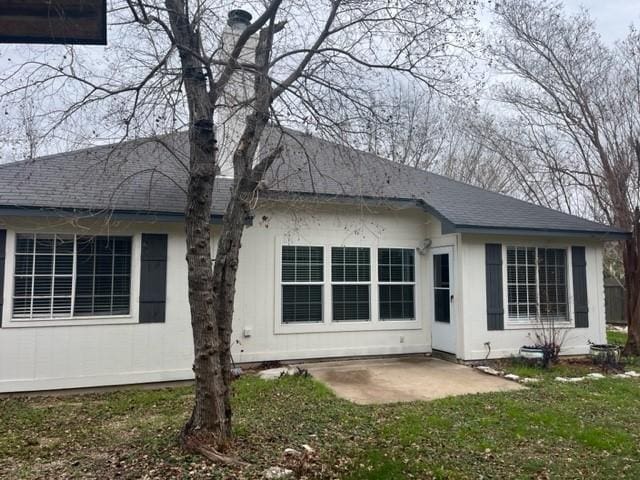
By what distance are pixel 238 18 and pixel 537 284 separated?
285 inches

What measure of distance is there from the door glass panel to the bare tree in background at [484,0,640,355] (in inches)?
167

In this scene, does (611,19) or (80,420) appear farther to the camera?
(611,19)

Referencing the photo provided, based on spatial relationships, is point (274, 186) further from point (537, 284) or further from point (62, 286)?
point (537, 284)

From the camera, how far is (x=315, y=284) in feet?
27.5

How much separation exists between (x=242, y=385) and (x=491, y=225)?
5.14 meters

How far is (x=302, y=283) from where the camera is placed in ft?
27.2

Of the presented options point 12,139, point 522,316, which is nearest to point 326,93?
point 12,139

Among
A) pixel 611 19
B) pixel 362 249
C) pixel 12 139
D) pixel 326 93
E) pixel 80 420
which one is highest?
pixel 611 19

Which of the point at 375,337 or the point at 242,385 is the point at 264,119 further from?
the point at 375,337

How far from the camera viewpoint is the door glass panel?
8539 mm

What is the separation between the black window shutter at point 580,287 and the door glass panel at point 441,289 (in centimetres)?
266

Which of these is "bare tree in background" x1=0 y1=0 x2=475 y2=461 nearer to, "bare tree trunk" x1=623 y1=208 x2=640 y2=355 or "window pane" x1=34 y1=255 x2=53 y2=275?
"window pane" x1=34 y1=255 x2=53 y2=275

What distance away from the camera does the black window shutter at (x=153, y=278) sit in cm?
680

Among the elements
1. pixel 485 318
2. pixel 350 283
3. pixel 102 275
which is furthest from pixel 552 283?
pixel 102 275
